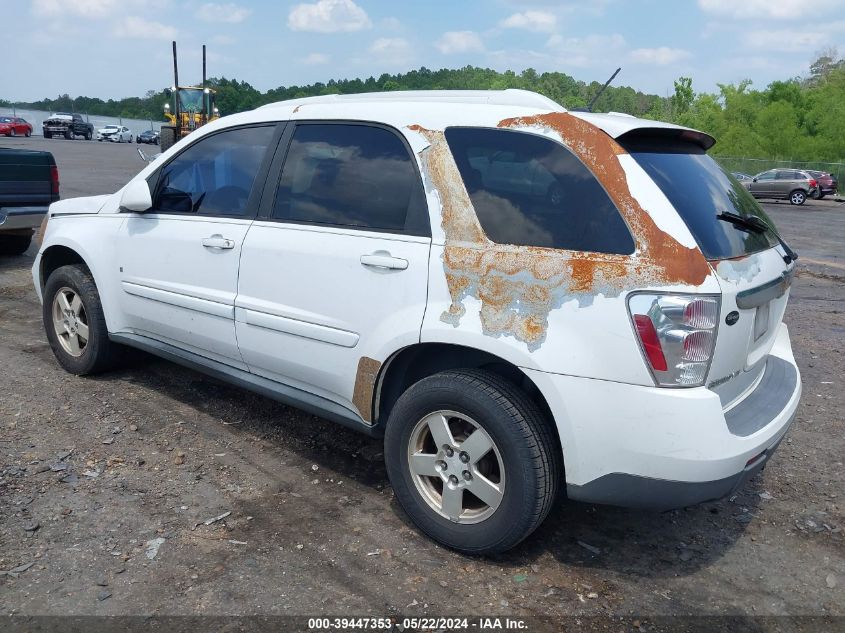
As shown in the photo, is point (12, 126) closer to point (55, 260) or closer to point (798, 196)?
point (798, 196)

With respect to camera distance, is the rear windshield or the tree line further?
the tree line

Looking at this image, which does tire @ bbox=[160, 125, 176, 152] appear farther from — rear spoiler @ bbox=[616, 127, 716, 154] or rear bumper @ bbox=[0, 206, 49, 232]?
rear spoiler @ bbox=[616, 127, 716, 154]

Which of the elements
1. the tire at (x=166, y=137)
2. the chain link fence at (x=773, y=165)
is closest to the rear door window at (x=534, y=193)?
the tire at (x=166, y=137)

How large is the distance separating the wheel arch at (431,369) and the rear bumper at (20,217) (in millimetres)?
6829

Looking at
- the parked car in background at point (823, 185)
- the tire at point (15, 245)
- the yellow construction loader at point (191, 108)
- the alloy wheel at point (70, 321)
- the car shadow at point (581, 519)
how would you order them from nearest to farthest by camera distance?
the car shadow at point (581, 519)
the alloy wheel at point (70, 321)
the tire at point (15, 245)
the yellow construction loader at point (191, 108)
the parked car in background at point (823, 185)

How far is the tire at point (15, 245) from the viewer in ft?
31.3

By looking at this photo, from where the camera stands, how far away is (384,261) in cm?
316

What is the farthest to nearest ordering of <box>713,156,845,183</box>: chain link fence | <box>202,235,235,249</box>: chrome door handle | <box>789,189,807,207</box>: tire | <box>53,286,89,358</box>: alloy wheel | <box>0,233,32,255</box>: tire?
<box>713,156,845,183</box>: chain link fence < <box>789,189,807,207</box>: tire < <box>0,233,32,255</box>: tire < <box>53,286,89,358</box>: alloy wheel < <box>202,235,235,249</box>: chrome door handle

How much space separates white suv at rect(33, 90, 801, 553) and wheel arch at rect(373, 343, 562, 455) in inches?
0.4

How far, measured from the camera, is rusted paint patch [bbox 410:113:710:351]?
2613 millimetres

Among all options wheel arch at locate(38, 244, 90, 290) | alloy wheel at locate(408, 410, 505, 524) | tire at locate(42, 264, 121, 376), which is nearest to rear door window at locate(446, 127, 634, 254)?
alloy wheel at locate(408, 410, 505, 524)

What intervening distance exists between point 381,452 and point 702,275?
2200mm

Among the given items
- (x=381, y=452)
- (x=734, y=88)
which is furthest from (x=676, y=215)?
(x=734, y=88)

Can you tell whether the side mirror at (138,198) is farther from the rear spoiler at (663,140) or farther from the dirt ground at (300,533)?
the rear spoiler at (663,140)
